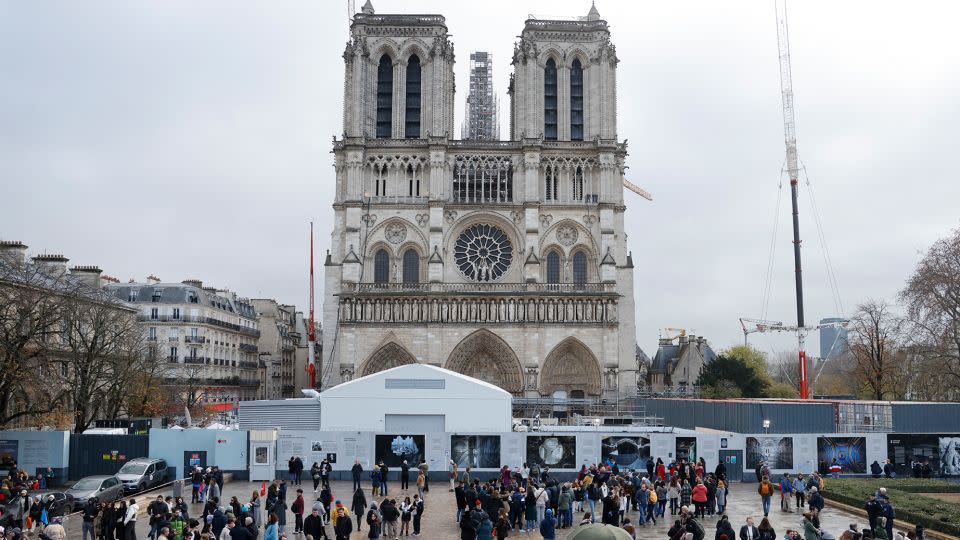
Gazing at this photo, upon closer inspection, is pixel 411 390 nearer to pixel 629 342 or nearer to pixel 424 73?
pixel 629 342

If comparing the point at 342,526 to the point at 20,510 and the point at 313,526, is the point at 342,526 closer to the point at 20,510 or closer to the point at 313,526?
the point at 313,526

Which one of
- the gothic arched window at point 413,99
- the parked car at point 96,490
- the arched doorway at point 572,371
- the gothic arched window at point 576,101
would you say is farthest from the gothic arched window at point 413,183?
the parked car at point 96,490

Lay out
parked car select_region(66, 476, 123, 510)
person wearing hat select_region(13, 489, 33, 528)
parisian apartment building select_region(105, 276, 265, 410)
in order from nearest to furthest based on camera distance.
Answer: person wearing hat select_region(13, 489, 33, 528) < parked car select_region(66, 476, 123, 510) < parisian apartment building select_region(105, 276, 265, 410)

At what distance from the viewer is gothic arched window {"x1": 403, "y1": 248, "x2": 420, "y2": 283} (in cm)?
5706

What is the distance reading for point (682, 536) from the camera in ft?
47.4

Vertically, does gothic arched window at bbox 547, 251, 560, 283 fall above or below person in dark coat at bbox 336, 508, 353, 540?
above

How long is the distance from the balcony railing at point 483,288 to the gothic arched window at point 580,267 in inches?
53.8

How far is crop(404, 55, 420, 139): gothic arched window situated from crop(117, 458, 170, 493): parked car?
112 ft

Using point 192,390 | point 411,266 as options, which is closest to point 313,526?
point 411,266

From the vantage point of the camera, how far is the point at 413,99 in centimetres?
5938

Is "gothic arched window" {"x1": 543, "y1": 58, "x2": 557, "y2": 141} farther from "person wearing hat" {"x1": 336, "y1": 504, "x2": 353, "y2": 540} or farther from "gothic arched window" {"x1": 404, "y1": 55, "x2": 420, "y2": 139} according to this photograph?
"person wearing hat" {"x1": 336, "y1": 504, "x2": 353, "y2": 540}

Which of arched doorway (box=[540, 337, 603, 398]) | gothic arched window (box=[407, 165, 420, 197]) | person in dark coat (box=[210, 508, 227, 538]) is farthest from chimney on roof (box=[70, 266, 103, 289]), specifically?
person in dark coat (box=[210, 508, 227, 538])

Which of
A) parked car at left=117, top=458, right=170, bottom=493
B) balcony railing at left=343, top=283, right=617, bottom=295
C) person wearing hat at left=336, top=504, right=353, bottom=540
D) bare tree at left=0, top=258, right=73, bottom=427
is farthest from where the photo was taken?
balcony railing at left=343, top=283, right=617, bottom=295

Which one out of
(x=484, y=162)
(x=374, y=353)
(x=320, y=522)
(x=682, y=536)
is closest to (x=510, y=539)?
(x=320, y=522)
